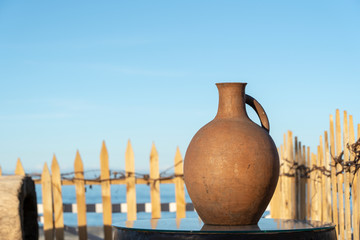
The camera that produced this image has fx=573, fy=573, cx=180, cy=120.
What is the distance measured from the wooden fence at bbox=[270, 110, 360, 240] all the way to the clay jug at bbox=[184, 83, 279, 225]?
7.26ft

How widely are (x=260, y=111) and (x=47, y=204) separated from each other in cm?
400

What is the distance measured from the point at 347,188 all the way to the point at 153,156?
2.59m

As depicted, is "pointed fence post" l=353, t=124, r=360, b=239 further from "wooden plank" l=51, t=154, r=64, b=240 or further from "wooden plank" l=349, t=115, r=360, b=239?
"wooden plank" l=51, t=154, r=64, b=240

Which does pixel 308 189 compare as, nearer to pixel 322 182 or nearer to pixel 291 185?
pixel 291 185

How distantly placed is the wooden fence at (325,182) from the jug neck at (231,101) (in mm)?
2094

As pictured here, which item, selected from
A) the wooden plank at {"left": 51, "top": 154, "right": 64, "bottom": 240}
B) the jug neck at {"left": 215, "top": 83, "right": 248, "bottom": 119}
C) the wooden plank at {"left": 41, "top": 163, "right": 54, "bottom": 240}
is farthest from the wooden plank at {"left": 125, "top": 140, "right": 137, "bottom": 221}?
the jug neck at {"left": 215, "top": 83, "right": 248, "bottom": 119}

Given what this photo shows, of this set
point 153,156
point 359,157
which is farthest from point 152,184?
point 359,157

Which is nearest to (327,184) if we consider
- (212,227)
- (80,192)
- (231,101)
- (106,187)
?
(106,187)

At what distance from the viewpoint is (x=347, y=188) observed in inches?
250

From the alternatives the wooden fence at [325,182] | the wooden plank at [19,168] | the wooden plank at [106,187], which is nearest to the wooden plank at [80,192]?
the wooden plank at [106,187]

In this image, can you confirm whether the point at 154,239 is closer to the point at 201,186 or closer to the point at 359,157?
the point at 201,186

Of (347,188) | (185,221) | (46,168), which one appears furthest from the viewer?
(46,168)

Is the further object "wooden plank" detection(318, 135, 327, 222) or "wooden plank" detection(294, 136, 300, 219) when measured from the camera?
"wooden plank" detection(294, 136, 300, 219)

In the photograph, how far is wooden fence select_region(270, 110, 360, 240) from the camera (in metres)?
6.28
